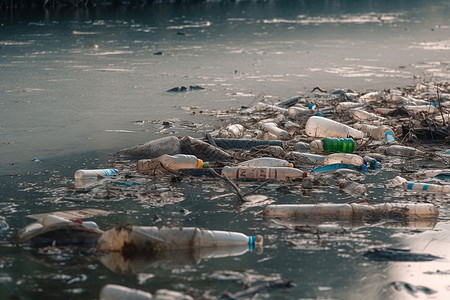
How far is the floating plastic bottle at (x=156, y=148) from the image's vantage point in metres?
6.62

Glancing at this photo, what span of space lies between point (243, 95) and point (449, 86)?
3.42 m

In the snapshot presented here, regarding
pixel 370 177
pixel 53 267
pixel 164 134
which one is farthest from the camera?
pixel 164 134

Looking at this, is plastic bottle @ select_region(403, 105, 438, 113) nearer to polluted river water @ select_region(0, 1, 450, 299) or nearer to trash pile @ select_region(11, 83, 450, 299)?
trash pile @ select_region(11, 83, 450, 299)

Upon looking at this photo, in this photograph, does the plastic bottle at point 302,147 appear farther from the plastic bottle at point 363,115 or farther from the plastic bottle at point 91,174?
the plastic bottle at point 91,174

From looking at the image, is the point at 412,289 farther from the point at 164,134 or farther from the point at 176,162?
the point at 164,134

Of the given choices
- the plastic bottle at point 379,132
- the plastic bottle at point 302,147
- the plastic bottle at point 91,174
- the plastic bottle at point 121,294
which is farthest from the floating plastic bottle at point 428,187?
the plastic bottle at point 121,294

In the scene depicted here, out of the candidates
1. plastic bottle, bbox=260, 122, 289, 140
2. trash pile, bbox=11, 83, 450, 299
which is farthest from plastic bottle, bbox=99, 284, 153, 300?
plastic bottle, bbox=260, 122, 289, 140

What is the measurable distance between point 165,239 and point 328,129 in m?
3.76


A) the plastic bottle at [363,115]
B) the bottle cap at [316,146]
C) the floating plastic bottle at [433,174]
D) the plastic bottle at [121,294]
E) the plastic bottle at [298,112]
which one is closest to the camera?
the plastic bottle at [121,294]

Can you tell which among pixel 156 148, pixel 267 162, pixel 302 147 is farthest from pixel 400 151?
pixel 156 148

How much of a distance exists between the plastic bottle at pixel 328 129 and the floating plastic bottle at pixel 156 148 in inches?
67.6

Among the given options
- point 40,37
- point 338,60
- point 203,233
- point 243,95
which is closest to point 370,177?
point 203,233

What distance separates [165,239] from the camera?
4.23 m

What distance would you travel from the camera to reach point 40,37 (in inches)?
738
